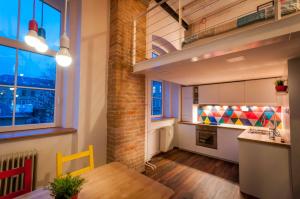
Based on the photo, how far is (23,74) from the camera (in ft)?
6.61

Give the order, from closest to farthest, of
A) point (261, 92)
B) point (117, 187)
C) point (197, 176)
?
point (117, 187)
point (197, 176)
point (261, 92)

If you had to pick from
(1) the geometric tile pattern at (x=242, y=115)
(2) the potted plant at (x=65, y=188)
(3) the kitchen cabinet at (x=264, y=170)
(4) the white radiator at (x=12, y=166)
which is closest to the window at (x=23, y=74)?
(4) the white radiator at (x=12, y=166)

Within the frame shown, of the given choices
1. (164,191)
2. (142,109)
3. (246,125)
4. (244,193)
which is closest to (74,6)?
(142,109)

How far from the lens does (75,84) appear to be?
2.30m

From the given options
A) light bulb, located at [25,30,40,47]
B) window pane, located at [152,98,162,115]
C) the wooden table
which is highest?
light bulb, located at [25,30,40,47]

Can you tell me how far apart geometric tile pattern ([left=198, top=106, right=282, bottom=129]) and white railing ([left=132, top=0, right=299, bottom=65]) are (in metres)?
2.15

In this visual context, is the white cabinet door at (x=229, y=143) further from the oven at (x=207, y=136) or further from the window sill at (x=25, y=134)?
the window sill at (x=25, y=134)

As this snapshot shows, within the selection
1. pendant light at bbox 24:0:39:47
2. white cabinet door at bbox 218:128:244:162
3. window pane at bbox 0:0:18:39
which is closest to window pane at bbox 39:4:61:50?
window pane at bbox 0:0:18:39

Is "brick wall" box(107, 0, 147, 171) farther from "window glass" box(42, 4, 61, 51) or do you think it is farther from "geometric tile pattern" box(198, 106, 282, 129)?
"geometric tile pattern" box(198, 106, 282, 129)

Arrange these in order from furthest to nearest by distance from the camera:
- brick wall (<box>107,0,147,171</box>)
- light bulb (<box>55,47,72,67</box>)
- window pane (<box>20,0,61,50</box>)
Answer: brick wall (<box>107,0,147,171</box>)
window pane (<box>20,0,61,50</box>)
light bulb (<box>55,47,72,67</box>)

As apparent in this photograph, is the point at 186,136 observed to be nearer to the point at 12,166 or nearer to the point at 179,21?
the point at 179,21

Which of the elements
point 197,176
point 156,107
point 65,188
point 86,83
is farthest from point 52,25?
point 197,176

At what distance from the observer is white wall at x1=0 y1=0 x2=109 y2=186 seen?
7.24ft

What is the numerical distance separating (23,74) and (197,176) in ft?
11.4
